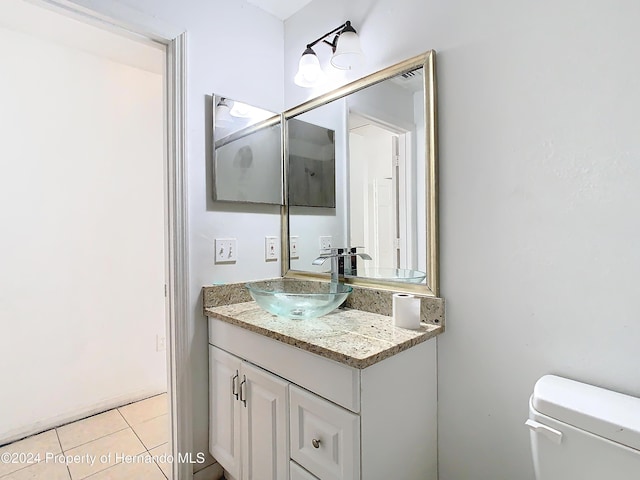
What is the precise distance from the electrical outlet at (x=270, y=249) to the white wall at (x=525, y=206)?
91 centimetres

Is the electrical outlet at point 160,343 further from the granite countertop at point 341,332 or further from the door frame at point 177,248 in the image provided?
the granite countertop at point 341,332

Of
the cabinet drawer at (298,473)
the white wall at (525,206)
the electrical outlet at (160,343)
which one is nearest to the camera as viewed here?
the white wall at (525,206)

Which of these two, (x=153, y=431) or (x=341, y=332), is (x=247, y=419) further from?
(x=153, y=431)

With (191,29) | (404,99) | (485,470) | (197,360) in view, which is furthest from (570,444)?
(191,29)

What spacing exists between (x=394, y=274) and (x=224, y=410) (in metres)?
0.93

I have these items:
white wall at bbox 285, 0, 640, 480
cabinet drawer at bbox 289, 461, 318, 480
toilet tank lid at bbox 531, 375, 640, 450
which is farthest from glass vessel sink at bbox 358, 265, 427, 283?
cabinet drawer at bbox 289, 461, 318, 480

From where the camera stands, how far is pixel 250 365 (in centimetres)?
129

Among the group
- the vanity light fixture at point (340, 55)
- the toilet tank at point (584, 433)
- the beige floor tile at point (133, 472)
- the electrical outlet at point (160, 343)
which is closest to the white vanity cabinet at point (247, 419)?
the beige floor tile at point (133, 472)

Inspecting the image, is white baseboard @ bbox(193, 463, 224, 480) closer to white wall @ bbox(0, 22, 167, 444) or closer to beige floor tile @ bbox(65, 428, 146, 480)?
beige floor tile @ bbox(65, 428, 146, 480)

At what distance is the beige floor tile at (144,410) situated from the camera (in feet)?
6.70

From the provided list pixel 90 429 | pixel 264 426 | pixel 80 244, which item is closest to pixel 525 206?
pixel 264 426

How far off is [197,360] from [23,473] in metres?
0.99

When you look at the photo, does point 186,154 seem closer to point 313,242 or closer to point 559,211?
point 313,242

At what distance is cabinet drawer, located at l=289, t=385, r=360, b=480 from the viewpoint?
0.93 m
